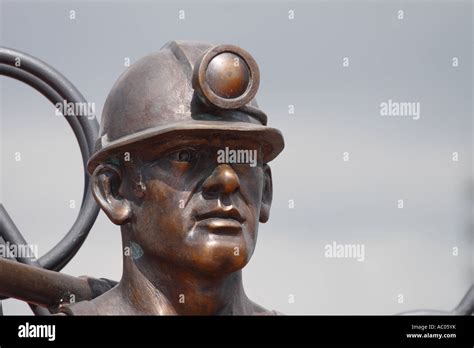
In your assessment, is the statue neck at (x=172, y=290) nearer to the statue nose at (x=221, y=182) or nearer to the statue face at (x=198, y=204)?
the statue face at (x=198, y=204)

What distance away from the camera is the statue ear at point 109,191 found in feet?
39.3

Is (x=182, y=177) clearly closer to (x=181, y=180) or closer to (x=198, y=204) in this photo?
(x=181, y=180)

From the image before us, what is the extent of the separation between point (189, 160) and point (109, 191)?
81cm

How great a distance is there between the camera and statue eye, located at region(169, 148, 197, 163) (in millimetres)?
11706

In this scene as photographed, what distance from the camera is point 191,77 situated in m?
11.8

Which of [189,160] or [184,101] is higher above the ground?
[184,101]

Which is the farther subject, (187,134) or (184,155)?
(184,155)

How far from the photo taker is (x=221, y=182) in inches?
455

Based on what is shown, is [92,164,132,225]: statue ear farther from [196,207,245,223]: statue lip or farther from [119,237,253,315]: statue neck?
[196,207,245,223]: statue lip

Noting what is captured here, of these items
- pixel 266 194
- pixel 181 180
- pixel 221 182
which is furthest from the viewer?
pixel 266 194

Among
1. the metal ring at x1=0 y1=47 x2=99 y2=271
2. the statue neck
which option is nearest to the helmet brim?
the statue neck

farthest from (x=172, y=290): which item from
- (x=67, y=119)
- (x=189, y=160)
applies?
(x=67, y=119)
